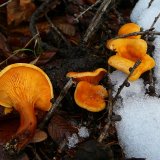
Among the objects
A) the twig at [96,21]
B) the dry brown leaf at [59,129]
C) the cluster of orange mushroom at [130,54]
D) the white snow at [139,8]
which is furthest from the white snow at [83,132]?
the white snow at [139,8]

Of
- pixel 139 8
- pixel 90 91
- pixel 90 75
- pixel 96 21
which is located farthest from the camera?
pixel 139 8

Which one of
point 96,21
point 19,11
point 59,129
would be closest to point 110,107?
point 59,129

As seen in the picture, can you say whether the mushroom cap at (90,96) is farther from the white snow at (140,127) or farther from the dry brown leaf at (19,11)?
the dry brown leaf at (19,11)

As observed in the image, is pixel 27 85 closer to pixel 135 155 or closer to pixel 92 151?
pixel 92 151

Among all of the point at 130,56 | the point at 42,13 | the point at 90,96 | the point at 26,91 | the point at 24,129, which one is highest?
the point at 130,56

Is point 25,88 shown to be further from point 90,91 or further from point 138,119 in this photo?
point 138,119

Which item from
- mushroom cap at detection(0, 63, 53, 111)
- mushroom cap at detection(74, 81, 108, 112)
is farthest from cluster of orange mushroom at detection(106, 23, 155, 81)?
mushroom cap at detection(0, 63, 53, 111)
